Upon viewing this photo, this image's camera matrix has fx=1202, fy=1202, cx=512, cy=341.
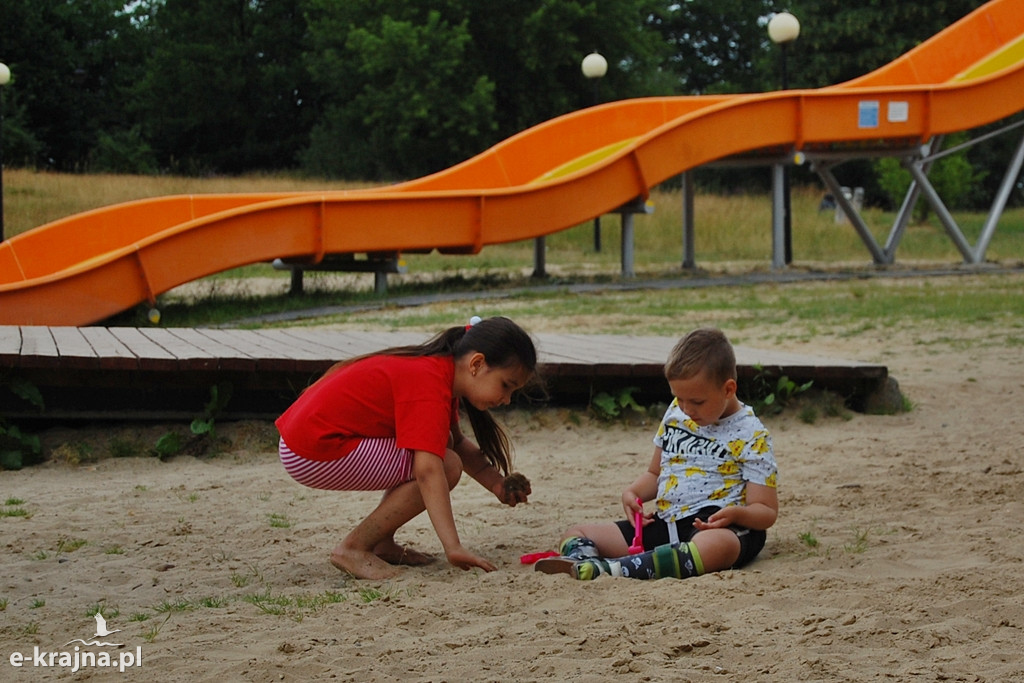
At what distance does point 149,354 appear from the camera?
574 cm

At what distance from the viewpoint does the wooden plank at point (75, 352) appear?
18.2 feet

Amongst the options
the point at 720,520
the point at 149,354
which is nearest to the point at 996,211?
the point at 149,354

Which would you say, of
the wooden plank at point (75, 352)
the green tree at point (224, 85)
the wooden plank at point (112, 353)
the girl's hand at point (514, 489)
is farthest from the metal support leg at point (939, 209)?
the green tree at point (224, 85)

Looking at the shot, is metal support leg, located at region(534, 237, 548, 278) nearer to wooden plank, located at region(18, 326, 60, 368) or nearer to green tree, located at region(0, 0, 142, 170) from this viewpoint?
wooden plank, located at region(18, 326, 60, 368)

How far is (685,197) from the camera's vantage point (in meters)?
17.0

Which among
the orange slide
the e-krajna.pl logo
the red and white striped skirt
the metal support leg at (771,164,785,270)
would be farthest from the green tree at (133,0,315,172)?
the e-krajna.pl logo

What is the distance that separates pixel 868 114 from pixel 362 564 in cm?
1287

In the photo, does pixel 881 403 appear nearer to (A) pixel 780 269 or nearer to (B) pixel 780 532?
(B) pixel 780 532

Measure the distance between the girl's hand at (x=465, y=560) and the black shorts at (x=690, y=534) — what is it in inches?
18.5

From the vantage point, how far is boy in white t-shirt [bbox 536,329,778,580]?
139 inches

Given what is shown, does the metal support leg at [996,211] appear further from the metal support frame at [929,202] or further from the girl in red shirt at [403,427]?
the girl in red shirt at [403,427]

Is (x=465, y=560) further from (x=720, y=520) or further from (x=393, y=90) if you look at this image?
(x=393, y=90)

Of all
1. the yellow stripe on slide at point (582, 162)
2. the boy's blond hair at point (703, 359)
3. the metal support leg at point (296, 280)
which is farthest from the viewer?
the yellow stripe on slide at point (582, 162)

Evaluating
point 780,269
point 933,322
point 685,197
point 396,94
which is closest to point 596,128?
point 685,197
